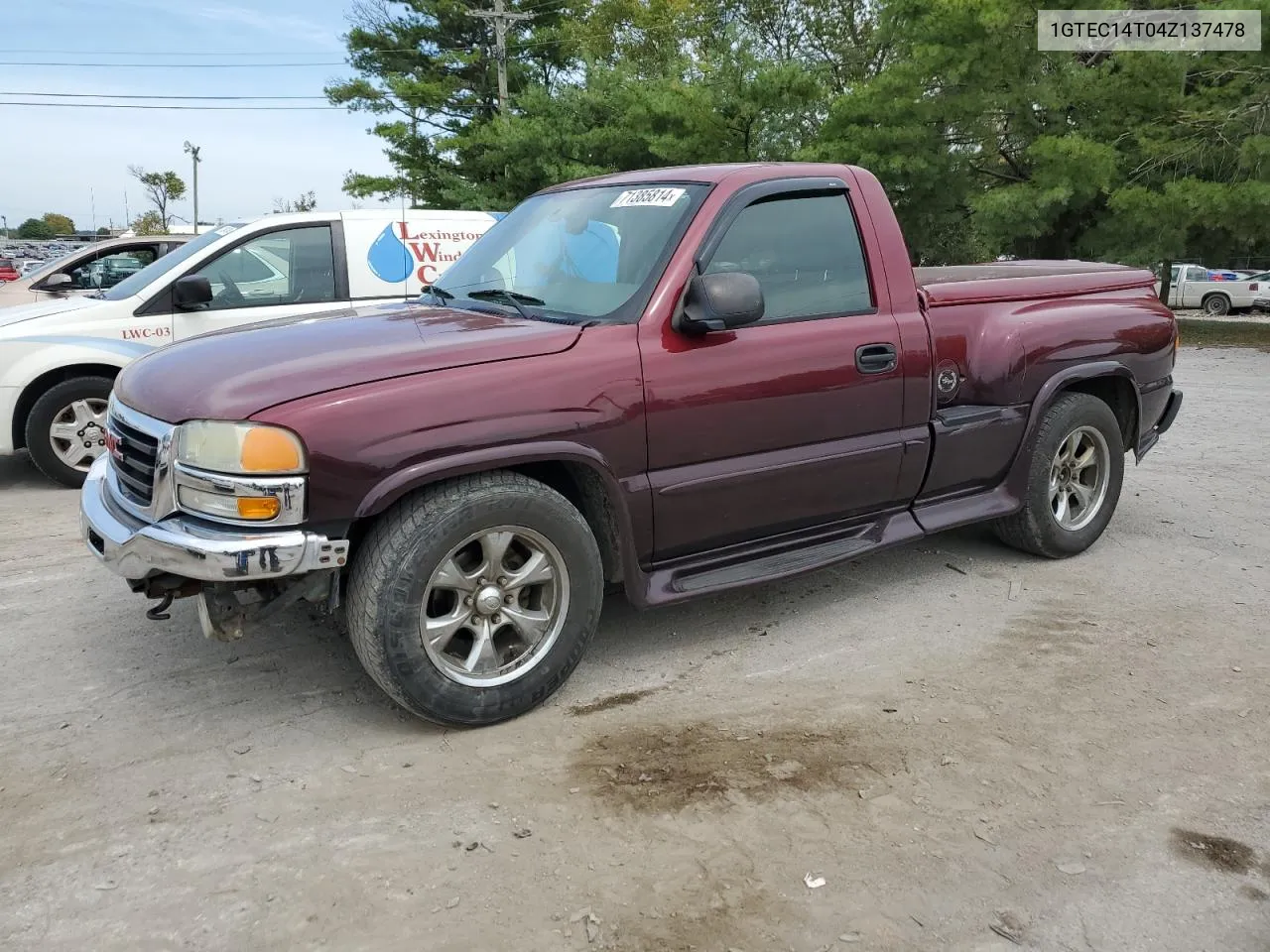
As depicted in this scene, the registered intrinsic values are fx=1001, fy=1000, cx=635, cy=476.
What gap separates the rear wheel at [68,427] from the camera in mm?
6656

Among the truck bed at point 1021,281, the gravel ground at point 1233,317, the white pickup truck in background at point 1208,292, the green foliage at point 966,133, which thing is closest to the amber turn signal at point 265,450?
the truck bed at point 1021,281

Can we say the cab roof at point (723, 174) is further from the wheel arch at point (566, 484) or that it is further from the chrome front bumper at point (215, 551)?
the chrome front bumper at point (215, 551)

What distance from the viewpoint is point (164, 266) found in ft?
23.0

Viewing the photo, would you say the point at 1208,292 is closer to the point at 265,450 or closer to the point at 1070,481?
the point at 1070,481

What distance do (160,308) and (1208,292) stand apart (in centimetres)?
3013

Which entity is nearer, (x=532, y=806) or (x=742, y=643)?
(x=532, y=806)

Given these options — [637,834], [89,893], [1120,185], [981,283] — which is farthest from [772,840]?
[1120,185]

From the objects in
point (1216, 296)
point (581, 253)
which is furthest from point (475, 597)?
point (1216, 296)

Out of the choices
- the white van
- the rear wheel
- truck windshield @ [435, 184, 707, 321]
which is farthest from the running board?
the rear wheel

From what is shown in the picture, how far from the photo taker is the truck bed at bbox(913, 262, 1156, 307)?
14.8ft

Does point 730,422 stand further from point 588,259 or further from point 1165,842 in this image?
point 1165,842

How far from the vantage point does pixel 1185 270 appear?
96.7 feet

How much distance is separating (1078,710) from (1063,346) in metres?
2.02

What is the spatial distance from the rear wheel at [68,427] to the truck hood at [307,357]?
3.55m
